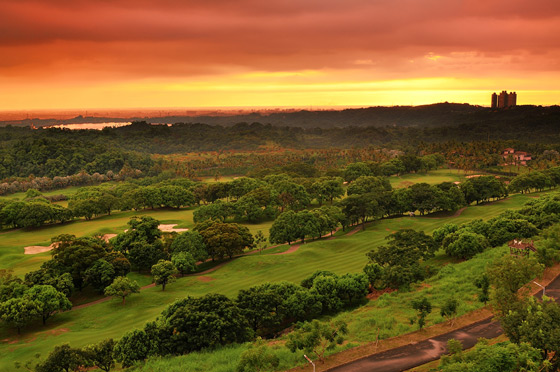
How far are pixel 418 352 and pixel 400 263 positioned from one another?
780 inches

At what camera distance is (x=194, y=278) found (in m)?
58.6

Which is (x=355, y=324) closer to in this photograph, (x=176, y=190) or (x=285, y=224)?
(x=285, y=224)

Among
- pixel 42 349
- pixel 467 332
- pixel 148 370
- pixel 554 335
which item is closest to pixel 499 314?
pixel 467 332

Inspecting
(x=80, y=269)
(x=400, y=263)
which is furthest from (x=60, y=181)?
A: (x=400, y=263)

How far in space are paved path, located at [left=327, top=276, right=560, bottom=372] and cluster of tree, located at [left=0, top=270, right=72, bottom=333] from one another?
3252 cm

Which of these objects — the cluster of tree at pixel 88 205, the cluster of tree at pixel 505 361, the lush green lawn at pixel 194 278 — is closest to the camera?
the cluster of tree at pixel 505 361

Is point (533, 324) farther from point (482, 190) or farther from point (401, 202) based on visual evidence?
Result: point (482, 190)

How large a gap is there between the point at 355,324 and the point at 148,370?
1719cm

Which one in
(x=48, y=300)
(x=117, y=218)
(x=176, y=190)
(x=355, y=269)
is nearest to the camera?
(x=48, y=300)

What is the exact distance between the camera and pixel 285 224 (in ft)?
246

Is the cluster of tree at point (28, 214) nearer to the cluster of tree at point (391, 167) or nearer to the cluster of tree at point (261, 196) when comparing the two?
the cluster of tree at point (261, 196)

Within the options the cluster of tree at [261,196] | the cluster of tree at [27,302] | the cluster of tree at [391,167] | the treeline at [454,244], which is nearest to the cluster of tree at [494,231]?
the treeline at [454,244]

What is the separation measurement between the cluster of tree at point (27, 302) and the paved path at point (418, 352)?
32.5 metres

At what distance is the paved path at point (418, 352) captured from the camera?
2817 centimetres
